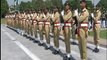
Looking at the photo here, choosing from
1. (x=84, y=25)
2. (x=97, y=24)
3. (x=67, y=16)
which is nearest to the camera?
(x=84, y=25)

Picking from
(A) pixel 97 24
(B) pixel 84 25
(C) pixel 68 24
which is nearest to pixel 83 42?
(B) pixel 84 25

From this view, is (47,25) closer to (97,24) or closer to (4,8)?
(97,24)

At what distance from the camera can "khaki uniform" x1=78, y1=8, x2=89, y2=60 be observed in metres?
14.2

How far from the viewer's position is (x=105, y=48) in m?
20.0

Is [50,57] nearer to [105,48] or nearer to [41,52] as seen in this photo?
[41,52]

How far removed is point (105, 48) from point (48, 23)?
117 inches

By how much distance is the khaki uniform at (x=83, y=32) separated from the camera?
14.2 metres

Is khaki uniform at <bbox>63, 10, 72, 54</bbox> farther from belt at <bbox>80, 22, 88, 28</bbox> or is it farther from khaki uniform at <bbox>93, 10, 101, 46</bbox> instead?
khaki uniform at <bbox>93, 10, 101, 46</bbox>

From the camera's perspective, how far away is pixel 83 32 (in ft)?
47.1

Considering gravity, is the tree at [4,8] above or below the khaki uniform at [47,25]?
below

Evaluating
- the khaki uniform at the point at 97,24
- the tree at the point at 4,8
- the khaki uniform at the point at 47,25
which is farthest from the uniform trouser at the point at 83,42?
the tree at the point at 4,8

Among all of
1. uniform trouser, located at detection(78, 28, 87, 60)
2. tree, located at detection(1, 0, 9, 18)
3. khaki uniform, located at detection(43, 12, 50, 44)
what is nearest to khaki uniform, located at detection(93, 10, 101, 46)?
A: khaki uniform, located at detection(43, 12, 50, 44)

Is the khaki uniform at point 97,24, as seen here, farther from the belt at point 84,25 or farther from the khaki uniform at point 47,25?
the belt at point 84,25

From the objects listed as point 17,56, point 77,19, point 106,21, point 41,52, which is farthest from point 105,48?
point 106,21
